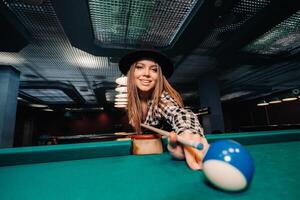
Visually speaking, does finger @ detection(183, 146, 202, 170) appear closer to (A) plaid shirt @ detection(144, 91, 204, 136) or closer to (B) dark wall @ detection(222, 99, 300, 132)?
(A) plaid shirt @ detection(144, 91, 204, 136)

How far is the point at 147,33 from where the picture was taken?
4.32 meters

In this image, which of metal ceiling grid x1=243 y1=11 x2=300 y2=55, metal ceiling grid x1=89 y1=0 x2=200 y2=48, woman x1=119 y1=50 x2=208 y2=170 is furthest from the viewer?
metal ceiling grid x1=243 y1=11 x2=300 y2=55

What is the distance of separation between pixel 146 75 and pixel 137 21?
2.71 metres

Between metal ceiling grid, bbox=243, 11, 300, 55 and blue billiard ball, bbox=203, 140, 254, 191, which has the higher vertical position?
metal ceiling grid, bbox=243, 11, 300, 55

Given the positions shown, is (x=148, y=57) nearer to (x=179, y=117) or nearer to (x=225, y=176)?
(x=179, y=117)

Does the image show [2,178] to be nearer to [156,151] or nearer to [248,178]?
[156,151]

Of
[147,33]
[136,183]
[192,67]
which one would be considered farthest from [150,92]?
[192,67]

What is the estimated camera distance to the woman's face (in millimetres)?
1614

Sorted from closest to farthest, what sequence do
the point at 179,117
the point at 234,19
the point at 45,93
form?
the point at 179,117 → the point at 234,19 → the point at 45,93

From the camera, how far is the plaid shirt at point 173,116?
112 centimetres

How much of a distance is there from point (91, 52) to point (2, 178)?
4442mm

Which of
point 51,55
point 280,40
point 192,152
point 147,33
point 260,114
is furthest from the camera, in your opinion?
point 260,114

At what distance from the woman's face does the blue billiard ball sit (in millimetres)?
972

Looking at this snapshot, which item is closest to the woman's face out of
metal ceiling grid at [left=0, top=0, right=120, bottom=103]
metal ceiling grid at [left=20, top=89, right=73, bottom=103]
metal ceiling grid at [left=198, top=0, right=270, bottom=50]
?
metal ceiling grid at [left=0, top=0, right=120, bottom=103]
